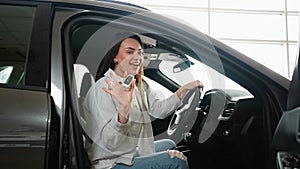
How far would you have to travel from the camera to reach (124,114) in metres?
1.20

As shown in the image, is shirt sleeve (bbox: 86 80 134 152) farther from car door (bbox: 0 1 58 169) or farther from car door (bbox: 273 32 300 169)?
car door (bbox: 273 32 300 169)

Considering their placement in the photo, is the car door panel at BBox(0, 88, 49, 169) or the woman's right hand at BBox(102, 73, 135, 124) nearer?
the car door panel at BBox(0, 88, 49, 169)

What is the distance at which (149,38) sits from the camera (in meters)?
1.36

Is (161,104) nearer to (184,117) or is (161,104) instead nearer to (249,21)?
(184,117)

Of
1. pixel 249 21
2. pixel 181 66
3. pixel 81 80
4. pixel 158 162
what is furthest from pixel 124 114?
pixel 249 21

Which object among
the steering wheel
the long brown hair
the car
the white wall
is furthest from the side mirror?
the white wall

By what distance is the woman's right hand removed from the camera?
1.19 metres

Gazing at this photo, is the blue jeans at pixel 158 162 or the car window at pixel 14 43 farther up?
the car window at pixel 14 43

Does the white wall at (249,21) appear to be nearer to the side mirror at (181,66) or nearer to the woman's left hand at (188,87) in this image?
the side mirror at (181,66)

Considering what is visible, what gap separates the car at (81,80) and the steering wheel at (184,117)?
16 centimetres

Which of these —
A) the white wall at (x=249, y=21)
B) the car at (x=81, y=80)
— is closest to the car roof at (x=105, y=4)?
the car at (x=81, y=80)

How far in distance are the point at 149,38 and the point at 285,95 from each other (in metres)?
0.57

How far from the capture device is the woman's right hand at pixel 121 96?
119cm

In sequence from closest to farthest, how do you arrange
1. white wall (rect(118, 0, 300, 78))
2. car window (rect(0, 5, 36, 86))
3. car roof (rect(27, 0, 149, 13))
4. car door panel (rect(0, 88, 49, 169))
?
car door panel (rect(0, 88, 49, 169)) < car window (rect(0, 5, 36, 86)) < car roof (rect(27, 0, 149, 13)) < white wall (rect(118, 0, 300, 78))
